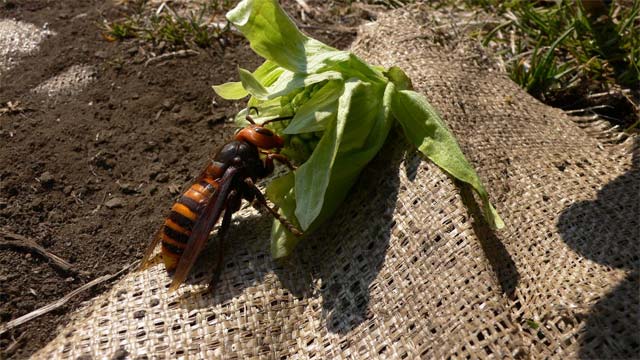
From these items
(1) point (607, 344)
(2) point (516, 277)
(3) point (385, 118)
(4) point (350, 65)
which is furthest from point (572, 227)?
(4) point (350, 65)

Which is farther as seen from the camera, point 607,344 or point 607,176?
point 607,176

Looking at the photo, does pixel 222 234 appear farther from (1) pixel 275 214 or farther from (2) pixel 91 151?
(2) pixel 91 151

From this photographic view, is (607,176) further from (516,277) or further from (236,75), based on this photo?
(236,75)

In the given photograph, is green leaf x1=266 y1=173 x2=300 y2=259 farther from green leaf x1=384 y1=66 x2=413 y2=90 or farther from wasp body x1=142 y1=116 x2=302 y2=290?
green leaf x1=384 y1=66 x2=413 y2=90

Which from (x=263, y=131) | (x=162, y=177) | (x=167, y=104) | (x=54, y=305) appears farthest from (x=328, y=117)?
(x=167, y=104)

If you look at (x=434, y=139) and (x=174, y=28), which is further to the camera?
(x=174, y=28)

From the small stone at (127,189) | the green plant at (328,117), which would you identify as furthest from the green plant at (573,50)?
the small stone at (127,189)
